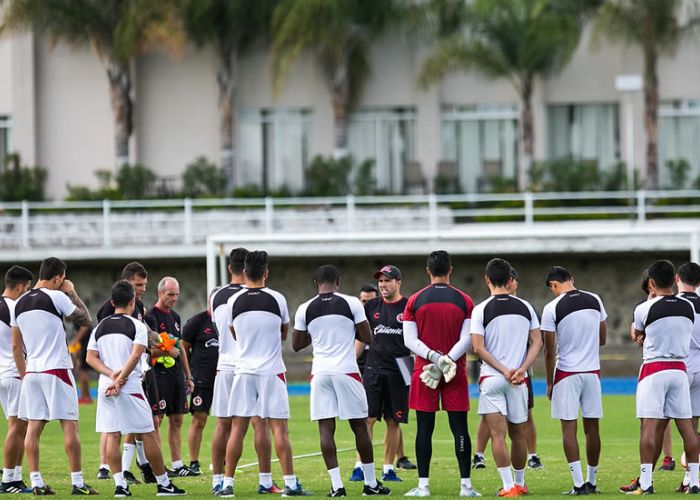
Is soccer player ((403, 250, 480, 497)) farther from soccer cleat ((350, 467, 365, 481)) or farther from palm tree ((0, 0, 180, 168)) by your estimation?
palm tree ((0, 0, 180, 168))

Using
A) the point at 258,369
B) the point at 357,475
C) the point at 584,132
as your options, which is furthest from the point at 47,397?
the point at 584,132

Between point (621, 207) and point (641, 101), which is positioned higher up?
point (641, 101)

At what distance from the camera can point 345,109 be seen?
40.5 m

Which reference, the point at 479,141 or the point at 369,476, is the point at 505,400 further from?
the point at 479,141

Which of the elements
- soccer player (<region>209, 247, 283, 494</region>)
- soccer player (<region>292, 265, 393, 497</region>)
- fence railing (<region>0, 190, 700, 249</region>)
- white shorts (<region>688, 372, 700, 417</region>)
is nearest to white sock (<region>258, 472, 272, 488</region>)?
soccer player (<region>209, 247, 283, 494</region>)

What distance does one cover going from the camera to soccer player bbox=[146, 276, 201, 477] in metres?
14.5

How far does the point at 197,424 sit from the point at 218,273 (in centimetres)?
1802

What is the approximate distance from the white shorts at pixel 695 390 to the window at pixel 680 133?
2816cm

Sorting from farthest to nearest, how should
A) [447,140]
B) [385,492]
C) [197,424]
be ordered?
[447,140]
[197,424]
[385,492]

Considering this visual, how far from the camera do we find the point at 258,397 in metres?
12.5

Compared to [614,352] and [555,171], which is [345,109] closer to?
[555,171]

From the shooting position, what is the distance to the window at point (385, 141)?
4128 centimetres

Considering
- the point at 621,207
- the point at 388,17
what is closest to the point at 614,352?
the point at 621,207

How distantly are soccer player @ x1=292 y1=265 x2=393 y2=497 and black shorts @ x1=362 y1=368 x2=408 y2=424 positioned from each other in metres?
1.83
